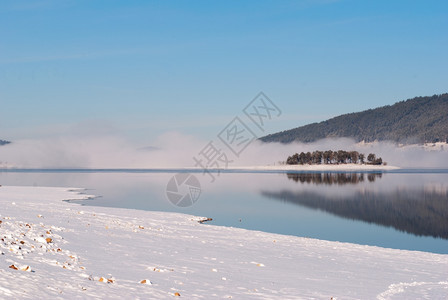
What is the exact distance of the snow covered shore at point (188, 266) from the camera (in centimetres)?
1444

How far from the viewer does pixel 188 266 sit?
18.8m

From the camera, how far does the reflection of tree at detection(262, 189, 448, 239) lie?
43031 millimetres

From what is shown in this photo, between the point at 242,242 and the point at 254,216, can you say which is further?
the point at 254,216

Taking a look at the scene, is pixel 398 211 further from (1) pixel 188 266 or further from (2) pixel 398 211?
(1) pixel 188 266

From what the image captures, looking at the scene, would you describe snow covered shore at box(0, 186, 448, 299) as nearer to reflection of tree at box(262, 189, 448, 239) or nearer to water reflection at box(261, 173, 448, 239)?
water reflection at box(261, 173, 448, 239)

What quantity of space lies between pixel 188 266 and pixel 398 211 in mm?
42128

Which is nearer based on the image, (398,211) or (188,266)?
(188,266)

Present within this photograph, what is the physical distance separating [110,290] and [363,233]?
2885 centimetres

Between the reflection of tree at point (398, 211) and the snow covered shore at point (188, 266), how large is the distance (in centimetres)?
1739

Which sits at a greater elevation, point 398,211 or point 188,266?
point 188,266

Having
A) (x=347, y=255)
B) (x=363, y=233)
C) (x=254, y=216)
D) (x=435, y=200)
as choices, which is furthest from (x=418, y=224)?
(x=435, y=200)

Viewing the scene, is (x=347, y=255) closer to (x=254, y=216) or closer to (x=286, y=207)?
(x=254, y=216)

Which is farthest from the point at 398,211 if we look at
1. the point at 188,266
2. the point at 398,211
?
the point at 188,266

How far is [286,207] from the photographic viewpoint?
58844mm
